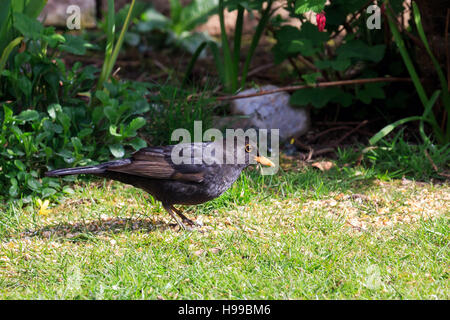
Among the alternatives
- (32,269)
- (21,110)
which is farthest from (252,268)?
(21,110)

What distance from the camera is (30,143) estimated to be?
4.29 m

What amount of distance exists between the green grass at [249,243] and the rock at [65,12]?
12.2 ft

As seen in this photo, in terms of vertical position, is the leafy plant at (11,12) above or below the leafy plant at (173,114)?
above

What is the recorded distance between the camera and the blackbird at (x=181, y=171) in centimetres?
381

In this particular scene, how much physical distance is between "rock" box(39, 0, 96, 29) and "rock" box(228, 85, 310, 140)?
306 cm

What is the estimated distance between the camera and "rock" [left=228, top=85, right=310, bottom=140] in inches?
219

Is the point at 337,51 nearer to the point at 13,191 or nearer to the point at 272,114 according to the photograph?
the point at 272,114

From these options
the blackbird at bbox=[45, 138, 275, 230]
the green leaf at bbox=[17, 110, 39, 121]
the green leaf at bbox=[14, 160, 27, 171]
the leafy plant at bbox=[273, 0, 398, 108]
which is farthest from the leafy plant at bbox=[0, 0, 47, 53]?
the leafy plant at bbox=[273, 0, 398, 108]

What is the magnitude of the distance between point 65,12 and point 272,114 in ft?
11.2

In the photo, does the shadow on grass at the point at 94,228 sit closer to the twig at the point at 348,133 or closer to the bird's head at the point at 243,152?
the bird's head at the point at 243,152

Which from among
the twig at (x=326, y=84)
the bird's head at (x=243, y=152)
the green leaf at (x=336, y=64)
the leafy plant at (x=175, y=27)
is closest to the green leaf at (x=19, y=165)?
the bird's head at (x=243, y=152)

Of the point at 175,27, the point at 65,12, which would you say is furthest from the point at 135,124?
the point at 65,12

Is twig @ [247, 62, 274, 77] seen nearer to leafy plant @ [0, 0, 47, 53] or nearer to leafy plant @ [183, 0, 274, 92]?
leafy plant @ [183, 0, 274, 92]

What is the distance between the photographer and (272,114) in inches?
222
